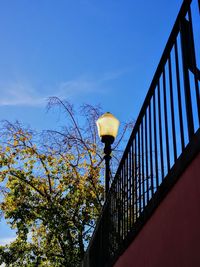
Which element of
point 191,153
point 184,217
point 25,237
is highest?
point 25,237

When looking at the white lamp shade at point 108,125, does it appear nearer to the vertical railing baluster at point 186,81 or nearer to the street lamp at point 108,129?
the street lamp at point 108,129

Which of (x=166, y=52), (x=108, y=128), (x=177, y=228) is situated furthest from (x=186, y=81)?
(x=108, y=128)

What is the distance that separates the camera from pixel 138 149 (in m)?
4.89

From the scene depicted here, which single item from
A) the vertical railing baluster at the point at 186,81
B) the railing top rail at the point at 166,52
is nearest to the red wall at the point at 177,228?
the vertical railing baluster at the point at 186,81

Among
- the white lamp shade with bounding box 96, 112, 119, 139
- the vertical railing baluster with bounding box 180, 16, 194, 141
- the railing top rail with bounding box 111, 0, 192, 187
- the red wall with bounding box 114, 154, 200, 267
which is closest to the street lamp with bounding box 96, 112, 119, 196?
the white lamp shade with bounding box 96, 112, 119, 139

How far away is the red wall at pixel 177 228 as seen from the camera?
262 centimetres

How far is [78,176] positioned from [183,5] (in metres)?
11.9

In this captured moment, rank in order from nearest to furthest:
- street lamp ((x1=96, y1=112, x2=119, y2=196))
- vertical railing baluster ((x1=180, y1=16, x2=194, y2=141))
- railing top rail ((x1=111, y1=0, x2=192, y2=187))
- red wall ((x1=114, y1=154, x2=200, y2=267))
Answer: red wall ((x1=114, y1=154, x2=200, y2=267)) < vertical railing baluster ((x1=180, y1=16, x2=194, y2=141)) < railing top rail ((x1=111, y1=0, x2=192, y2=187)) < street lamp ((x1=96, y1=112, x2=119, y2=196))

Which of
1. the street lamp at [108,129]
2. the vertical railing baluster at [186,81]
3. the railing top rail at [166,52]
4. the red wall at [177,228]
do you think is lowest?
the red wall at [177,228]

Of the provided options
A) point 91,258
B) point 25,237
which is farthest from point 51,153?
point 91,258

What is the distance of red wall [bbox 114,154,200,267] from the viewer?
8.59 ft

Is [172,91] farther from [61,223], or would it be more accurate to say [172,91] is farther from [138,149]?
[61,223]

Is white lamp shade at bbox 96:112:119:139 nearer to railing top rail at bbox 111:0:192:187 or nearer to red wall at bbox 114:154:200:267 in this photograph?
railing top rail at bbox 111:0:192:187

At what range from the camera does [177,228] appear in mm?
2893
